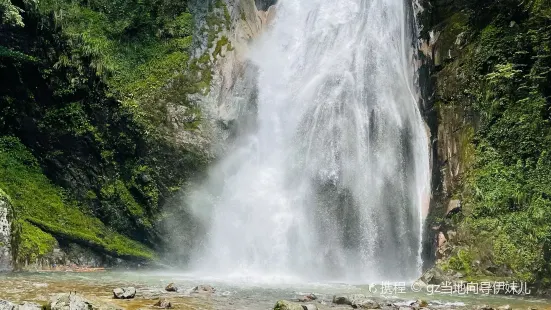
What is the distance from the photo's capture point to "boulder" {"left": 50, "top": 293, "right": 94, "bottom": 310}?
648 centimetres

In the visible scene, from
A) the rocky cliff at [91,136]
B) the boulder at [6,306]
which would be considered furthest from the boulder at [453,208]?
the boulder at [6,306]

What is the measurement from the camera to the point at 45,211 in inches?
664

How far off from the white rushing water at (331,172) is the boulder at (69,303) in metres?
9.91

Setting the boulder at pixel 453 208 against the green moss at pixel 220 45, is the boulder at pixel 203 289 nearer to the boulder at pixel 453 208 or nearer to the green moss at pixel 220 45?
the boulder at pixel 453 208

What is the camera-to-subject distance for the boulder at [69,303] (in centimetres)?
648

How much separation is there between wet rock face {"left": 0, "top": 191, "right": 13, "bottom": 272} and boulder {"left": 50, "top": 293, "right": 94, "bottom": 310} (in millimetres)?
7897

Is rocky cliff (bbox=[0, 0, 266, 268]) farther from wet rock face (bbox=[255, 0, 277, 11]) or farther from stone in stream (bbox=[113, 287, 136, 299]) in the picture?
wet rock face (bbox=[255, 0, 277, 11])

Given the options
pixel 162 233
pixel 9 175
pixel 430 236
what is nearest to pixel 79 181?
pixel 9 175

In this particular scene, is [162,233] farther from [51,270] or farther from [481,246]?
[481,246]

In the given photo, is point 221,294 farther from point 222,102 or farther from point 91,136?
point 222,102

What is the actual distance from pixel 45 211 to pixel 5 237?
3.61 meters

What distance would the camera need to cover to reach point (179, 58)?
20.1 meters

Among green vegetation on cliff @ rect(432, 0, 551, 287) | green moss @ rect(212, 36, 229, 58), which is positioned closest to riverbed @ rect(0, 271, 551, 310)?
green vegetation on cliff @ rect(432, 0, 551, 287)

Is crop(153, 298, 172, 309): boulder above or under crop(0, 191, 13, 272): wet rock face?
under
